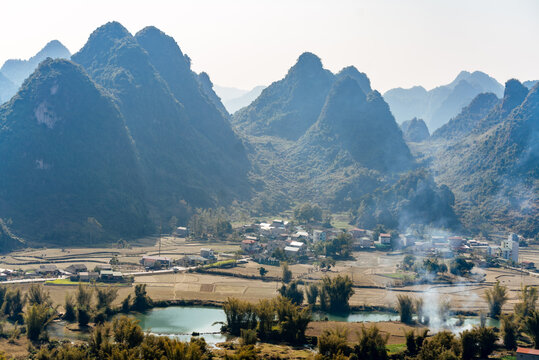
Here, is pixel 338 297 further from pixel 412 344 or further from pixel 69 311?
pixel 69 311

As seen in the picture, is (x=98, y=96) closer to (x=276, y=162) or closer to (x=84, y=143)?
(x=84, y=143)

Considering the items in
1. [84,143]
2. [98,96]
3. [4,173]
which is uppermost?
[98,96]

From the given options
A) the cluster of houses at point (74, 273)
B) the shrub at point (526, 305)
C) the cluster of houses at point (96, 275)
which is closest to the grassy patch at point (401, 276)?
the shrub at point (526, 305)

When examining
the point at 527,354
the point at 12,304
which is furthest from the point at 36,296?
the point at 527,354

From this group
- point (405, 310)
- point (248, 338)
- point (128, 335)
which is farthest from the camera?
point (405, 310)

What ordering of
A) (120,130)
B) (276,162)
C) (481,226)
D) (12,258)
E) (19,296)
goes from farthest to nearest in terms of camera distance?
(276,162) → (120,130) → (481,226) → (12,258) → (19,296)

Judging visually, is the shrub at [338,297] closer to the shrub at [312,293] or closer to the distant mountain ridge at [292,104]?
the shrub at [312,293]

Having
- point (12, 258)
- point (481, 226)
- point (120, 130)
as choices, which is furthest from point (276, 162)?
point (12, 258)

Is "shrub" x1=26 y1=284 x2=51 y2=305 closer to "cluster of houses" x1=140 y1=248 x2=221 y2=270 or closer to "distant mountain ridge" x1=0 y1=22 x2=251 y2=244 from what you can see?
"cluster of houses" x1=140 y1=248 x2=221 y2=270

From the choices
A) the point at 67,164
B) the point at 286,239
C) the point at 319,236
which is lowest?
the point at 286,239
